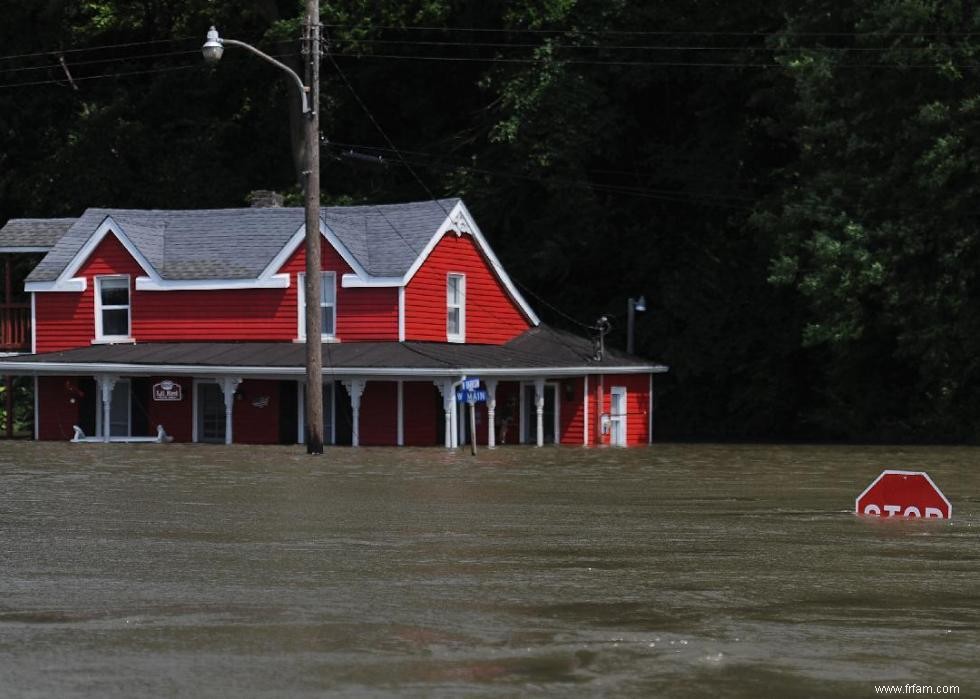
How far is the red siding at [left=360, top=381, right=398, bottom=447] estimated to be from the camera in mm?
43562

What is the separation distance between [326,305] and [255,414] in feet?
11.2

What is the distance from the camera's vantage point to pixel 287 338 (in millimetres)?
45500

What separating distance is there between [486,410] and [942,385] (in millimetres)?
12065

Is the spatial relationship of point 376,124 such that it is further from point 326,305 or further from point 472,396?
point 472,396

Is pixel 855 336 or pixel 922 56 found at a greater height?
pixel 922 56

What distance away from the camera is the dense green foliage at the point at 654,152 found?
4512 centimetres

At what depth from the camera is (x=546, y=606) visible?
521 inches

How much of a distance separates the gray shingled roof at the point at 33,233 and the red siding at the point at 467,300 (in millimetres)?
12085

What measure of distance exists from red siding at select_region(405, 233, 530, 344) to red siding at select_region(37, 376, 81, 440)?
31.9 ft

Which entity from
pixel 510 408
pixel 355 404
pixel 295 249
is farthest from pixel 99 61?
pixel 355 404

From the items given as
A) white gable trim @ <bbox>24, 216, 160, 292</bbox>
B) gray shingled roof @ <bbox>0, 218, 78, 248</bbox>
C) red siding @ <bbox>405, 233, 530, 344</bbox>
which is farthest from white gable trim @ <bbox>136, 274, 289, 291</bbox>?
gray shingled roof @ <bbox>0, 218, 78, 248</bbox>

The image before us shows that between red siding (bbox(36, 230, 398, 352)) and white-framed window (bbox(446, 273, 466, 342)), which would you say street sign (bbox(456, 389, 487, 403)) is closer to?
red siding (bbox(36, 230, 398, 352))

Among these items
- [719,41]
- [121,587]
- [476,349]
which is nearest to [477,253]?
[476,349]

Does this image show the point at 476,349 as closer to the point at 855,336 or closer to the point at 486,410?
the point at 486,410
